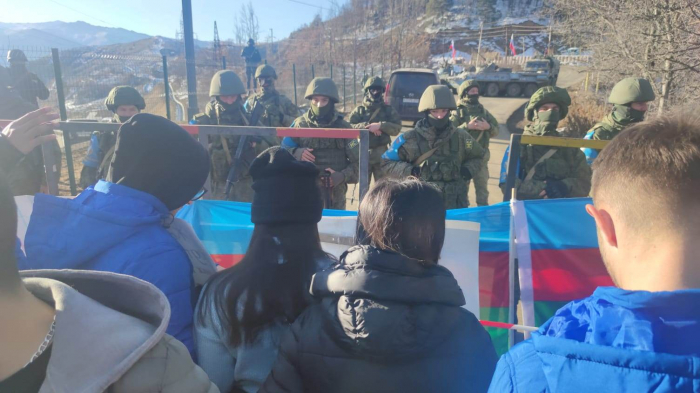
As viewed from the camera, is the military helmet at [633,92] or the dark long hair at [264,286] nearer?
the dark long hair at [264,286]

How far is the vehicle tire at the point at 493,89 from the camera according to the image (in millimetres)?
26609

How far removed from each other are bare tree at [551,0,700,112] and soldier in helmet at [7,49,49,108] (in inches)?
359

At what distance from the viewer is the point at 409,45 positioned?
176 feet

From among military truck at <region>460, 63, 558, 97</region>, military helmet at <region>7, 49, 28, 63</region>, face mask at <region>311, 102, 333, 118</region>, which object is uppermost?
military truck at <region>460, 63, 558, 97</region>

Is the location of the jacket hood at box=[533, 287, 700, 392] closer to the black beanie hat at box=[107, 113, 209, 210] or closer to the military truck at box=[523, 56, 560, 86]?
the black beanie hat at box=[107, 113, 209, 210]

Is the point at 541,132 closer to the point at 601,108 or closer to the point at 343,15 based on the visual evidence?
the point at 601,108

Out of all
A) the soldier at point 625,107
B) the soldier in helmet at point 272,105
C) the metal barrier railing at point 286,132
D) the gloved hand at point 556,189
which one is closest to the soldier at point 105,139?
the metal barrier railing at point 286,132

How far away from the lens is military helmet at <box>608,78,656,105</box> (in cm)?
465

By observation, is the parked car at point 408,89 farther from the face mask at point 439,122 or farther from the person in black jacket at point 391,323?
the person in black jacket at point 391,323

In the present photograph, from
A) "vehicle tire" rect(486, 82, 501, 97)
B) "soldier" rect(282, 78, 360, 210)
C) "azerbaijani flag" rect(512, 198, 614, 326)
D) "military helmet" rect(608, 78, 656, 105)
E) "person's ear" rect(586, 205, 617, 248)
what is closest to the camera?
"person's ear" rect(586, 205, 617, 248)

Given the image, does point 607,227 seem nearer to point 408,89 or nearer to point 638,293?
point 638,293

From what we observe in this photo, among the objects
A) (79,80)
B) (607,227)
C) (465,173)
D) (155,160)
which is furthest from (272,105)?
(607,227)

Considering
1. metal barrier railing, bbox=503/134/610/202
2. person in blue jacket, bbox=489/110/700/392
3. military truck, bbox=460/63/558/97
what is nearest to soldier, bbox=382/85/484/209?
metal barrier railing, bbox=503/134/610/202

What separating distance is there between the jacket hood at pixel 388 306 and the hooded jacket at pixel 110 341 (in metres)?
0.38
